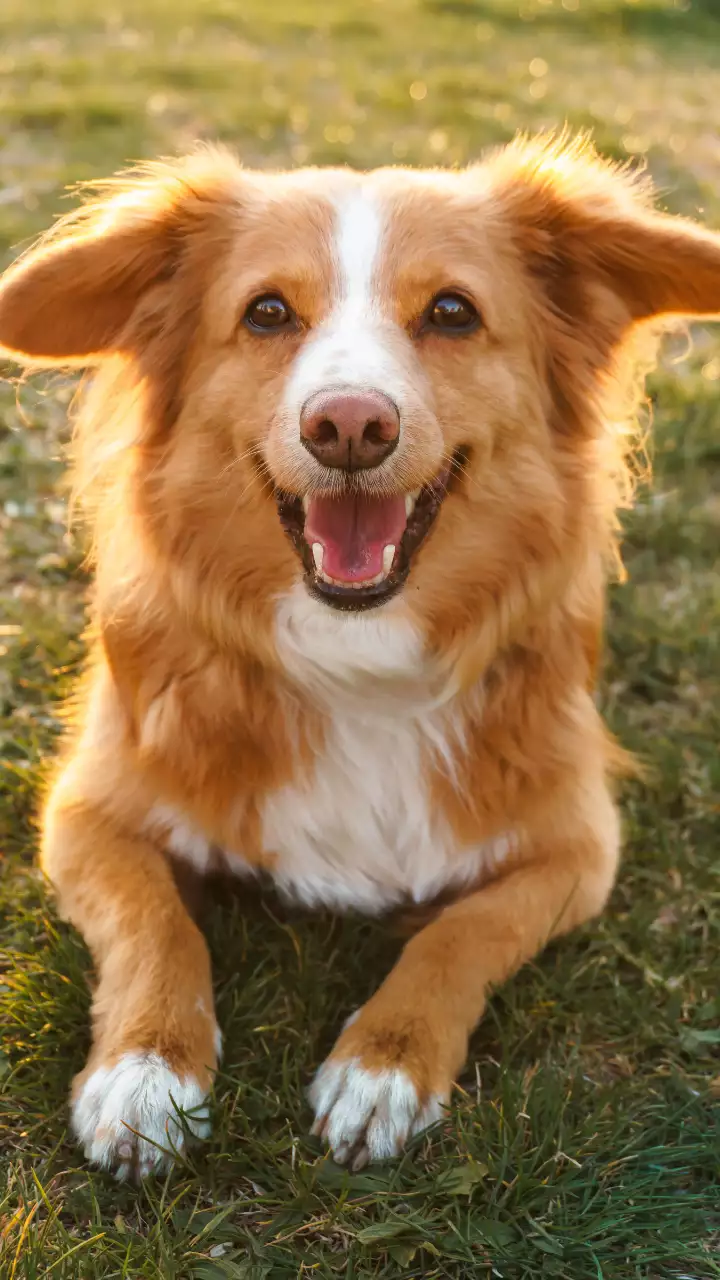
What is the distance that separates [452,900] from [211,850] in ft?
2.07

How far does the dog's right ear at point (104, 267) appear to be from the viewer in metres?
2.80

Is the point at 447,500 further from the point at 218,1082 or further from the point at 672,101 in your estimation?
the point at 672,101

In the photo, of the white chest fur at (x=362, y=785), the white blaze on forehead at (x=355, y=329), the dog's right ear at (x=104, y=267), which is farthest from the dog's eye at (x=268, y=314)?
the white chest fur at (x=362, y=785)

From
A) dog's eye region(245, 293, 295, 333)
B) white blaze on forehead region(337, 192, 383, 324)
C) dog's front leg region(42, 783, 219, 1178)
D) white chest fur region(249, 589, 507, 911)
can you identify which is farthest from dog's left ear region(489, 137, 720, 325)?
dog's front leg region(42, 783, 219, 1178)

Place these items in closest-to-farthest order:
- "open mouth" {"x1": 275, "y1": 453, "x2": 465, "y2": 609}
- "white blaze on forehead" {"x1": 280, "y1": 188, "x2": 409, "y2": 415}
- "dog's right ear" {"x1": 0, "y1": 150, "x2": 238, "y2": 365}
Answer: "white blaze on forehead" {"x1": 280, "y1": 188, "x2": 409, "y2": 415}
"open mouth" {"x1": 275, "y1": 453, "x2": 465, "y2": 609}
"dog's right ear" {"x1": 0, "y1": 150, "x2": 238, "y2": 365}

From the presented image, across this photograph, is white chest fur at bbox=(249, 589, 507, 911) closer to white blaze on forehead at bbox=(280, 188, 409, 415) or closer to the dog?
the dog

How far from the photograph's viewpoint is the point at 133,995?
256 centimetres

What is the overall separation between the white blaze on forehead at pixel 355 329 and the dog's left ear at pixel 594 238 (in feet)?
1.57

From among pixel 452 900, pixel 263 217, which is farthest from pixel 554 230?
pixel 452 900

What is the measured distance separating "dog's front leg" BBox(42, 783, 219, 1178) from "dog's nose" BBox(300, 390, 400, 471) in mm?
1124

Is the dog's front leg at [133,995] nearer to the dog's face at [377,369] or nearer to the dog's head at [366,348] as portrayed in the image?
the dog's head at [366,348]

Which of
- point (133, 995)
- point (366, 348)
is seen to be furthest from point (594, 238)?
point (133, 995)

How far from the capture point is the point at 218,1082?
8.47 ft

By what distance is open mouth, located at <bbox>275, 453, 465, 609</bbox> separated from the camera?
268cm
